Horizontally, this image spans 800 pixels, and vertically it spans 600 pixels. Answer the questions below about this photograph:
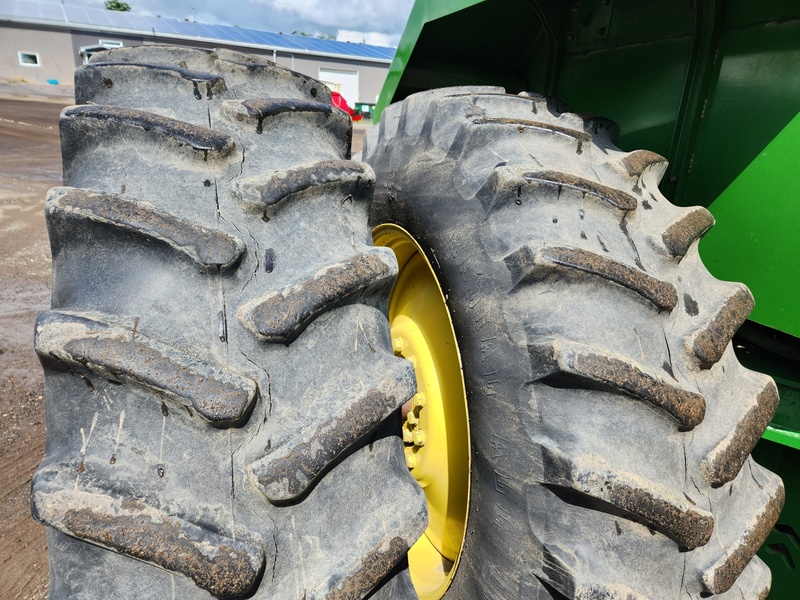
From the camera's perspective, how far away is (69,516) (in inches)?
26.2

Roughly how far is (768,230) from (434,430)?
73 cm

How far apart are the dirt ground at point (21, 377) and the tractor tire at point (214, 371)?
0.98 m

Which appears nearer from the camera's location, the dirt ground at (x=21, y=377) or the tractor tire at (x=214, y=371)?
the tractor tire at (x=214, y=371)

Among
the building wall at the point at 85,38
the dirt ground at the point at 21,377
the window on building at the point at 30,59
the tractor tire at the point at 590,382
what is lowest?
the window on building at the point at 30,59

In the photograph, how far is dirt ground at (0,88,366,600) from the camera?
148cm

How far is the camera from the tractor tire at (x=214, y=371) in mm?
681

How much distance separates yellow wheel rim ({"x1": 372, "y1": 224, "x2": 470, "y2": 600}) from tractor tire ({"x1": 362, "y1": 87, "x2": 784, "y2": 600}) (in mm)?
165

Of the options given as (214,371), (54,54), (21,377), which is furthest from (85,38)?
(214,371)

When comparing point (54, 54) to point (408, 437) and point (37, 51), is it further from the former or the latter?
point (408, 437)

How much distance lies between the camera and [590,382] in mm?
798

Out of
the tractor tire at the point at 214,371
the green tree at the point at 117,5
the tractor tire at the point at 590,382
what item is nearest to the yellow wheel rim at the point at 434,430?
the tractor tire at the point at 590,382

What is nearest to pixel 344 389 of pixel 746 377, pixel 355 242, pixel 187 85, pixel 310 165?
pixel 355 242

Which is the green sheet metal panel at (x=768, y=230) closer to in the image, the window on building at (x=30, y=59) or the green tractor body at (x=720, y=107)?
the green tractor body at (x=720, y=107)

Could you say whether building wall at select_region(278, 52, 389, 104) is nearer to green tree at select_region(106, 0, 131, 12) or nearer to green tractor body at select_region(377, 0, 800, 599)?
green tree at select_region(106, 0, 131, 12)
